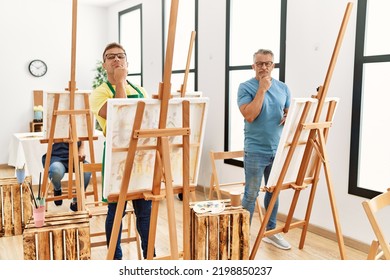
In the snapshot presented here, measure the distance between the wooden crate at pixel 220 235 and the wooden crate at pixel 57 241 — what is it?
563mm

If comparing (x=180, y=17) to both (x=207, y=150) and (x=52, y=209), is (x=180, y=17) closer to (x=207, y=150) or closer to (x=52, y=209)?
(x=207, y=150)

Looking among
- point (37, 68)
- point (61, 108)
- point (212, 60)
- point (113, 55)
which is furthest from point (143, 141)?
point (37, 68)

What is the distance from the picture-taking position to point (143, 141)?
5.95 feet

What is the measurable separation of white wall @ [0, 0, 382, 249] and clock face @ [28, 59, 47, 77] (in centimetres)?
8

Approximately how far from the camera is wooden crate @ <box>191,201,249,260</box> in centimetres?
215

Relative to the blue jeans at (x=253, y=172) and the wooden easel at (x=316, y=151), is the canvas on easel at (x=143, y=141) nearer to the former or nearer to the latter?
the wooden easel at (x=316, y=151)

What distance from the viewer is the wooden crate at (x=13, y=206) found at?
3.30 m

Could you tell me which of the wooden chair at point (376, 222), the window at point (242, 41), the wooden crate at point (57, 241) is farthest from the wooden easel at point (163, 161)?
the window at point (242, 41)

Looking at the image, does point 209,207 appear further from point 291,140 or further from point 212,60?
point 212,60

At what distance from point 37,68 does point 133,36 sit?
169cm

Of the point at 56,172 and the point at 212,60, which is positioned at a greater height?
the point at 212,60

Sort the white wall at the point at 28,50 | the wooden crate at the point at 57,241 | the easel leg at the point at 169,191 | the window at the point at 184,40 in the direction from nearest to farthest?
the easel leg at the point at 169,191 < the wooden crate at the point at 57,241 < the window at the point at 184,40 < the white wall at the point at 28,50

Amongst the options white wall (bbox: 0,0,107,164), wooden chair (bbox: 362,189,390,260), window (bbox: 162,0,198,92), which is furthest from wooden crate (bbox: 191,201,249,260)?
white wall (bbox: 0,0,107,164)
